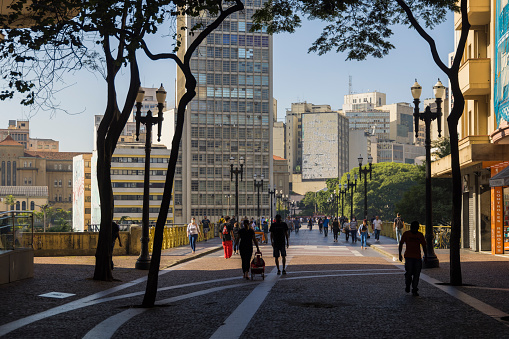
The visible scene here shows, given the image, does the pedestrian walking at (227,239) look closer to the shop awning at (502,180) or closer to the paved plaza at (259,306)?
the paved plaza at (259,306)

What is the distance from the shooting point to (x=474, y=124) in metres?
33.9

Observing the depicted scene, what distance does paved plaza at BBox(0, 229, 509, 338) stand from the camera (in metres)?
10.2

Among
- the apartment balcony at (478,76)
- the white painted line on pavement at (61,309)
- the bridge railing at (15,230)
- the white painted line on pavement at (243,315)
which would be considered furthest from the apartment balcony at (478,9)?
the bridge railing at (15,230)

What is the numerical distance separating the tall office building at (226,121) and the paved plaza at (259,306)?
129874 millimetres

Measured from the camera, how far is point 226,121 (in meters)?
154

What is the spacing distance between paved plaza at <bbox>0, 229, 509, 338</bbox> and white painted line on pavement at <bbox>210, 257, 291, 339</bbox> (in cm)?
2

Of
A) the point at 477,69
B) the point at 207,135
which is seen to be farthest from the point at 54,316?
the point at 207,135

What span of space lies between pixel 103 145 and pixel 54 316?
8.35 meters

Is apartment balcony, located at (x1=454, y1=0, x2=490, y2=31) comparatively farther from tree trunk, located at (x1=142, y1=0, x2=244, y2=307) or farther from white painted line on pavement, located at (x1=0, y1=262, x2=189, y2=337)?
white painted line on pavement, located at (x1=0, y1=262, x2=189, y2=337)

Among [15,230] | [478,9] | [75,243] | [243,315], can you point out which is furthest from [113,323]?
[478,9]

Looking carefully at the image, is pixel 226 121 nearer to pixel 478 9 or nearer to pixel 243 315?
pixel 478 9

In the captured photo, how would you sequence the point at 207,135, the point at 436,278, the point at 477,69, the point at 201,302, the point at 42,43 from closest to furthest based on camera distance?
the point at 201,302 → the point at 42,43 → the point at 436,278 → the point at 477,69 → the point at 207,135

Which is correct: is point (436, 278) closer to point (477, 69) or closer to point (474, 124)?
point (477, 69)

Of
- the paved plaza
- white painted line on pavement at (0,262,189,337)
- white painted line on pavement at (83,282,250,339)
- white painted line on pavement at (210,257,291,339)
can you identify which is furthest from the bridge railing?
white painted line on pavement at (210,257,291,339)
